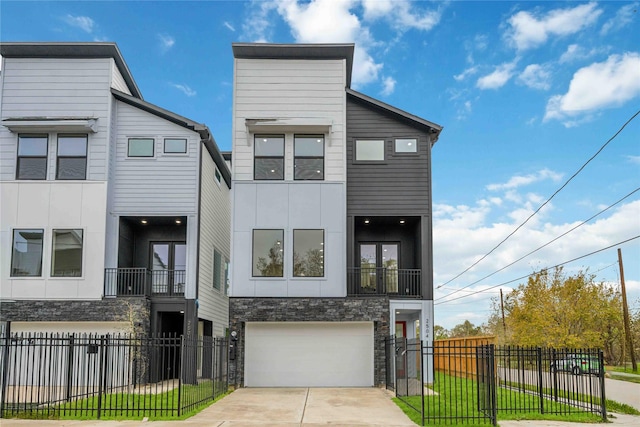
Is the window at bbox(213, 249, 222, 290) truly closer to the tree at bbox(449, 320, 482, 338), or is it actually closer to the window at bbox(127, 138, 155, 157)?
the window at bbox(127, 138, 155, 157)

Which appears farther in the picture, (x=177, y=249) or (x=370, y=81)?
(x=370, y=81)

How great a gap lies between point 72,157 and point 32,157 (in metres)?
1.38

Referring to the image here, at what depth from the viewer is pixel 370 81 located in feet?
97.1

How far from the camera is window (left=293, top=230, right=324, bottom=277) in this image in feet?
67.9

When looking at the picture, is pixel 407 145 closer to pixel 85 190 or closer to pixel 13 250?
pixel 85 190

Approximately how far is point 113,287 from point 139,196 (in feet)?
10.5

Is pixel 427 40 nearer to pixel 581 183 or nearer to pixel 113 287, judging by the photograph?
pixel 581 183

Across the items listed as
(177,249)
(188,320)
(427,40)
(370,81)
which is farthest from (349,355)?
(370,81)

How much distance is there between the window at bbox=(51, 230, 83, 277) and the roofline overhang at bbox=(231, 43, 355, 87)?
8.28 metres

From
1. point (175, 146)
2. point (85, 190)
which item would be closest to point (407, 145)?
point (175, 146)

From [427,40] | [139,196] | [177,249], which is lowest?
[177,249]

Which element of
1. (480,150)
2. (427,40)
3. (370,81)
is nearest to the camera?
(427,40)

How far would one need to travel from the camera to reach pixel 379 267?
2256 cm

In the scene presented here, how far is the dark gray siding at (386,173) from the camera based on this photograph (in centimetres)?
2138
